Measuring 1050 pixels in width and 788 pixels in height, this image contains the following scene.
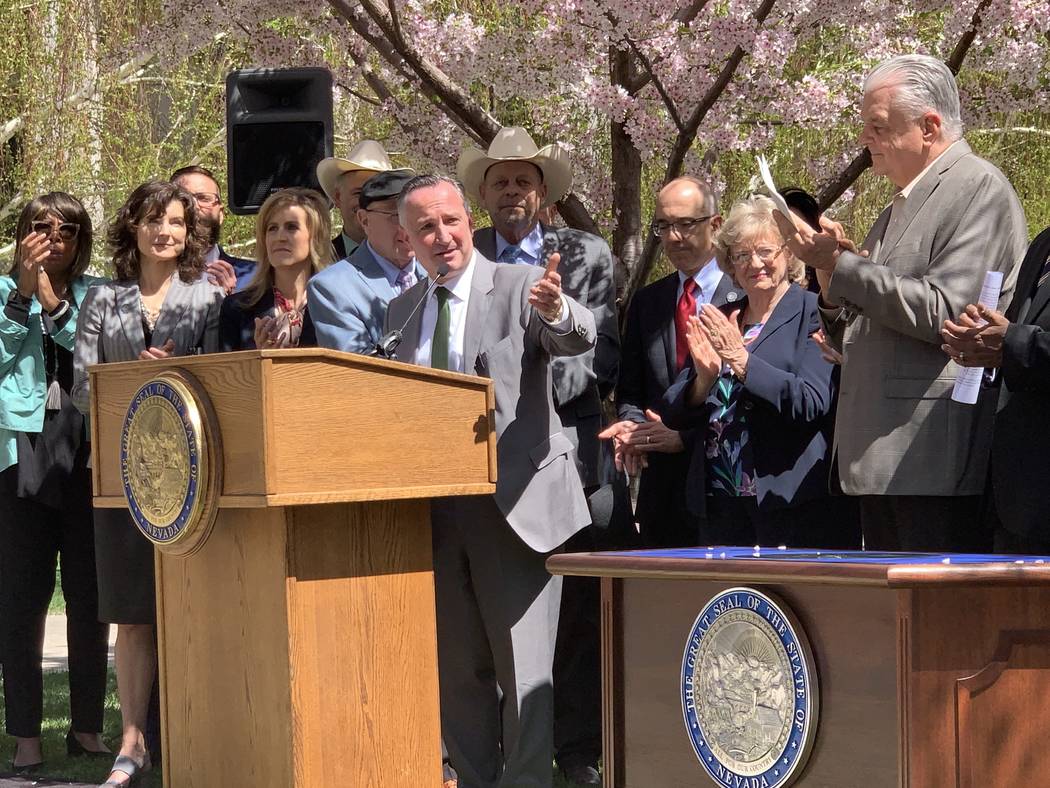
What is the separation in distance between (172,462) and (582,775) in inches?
98.7

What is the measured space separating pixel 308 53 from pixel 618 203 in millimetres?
2424

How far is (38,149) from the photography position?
51.5 feet

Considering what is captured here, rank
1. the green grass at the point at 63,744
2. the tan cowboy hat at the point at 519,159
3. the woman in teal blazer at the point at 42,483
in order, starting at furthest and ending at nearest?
the woman in teal blazer at the point at 42,483
the tan cowboy hat at the point at 519,159
the green grass at the point at 63,744

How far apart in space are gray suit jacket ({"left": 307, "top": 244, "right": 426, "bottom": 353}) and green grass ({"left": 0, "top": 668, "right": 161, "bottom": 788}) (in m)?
1.95

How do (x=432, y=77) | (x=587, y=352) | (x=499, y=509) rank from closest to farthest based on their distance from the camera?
(x=499, y=509)
(x=587, y=352)
(x=432, y=77)

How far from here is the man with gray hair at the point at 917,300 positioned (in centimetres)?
490

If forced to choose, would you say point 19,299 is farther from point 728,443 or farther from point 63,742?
point 728,443

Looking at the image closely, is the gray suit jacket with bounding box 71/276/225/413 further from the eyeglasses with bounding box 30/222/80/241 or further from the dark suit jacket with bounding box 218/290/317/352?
the eyeglasses with bounding box 30/222/80/241

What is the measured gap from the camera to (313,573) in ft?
15.5

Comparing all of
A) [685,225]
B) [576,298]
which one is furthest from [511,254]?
[685,225]

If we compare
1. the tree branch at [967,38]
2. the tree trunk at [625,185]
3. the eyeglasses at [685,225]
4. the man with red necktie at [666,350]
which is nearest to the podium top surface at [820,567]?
the man with red necktie at [666,350]

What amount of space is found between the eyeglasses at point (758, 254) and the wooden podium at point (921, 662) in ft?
7.80

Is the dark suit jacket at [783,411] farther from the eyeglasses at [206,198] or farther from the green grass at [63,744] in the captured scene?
the eyeglasses at [206,198]

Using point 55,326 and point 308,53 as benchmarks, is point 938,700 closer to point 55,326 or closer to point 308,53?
point 55,326
